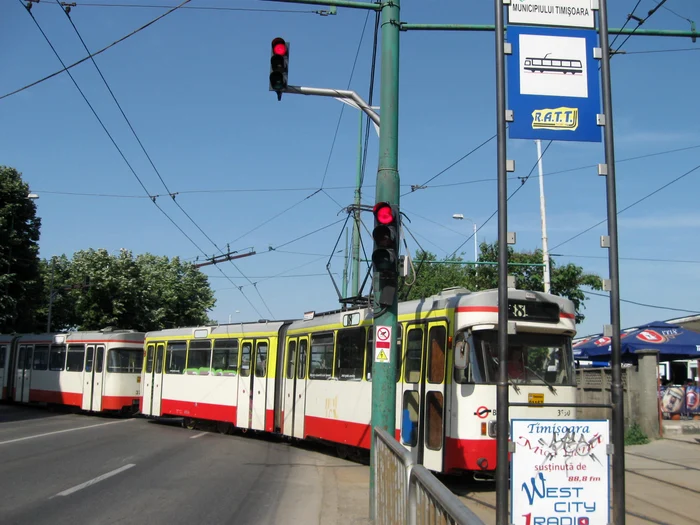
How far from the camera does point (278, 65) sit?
9.11m

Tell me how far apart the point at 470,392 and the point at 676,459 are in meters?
6.37

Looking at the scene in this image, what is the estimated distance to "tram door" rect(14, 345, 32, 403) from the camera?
97.6 feet

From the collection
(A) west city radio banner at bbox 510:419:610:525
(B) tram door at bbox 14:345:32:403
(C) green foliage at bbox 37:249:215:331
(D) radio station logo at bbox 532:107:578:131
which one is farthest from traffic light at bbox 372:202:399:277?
(C) green foliage at bbox 37:249:215:331

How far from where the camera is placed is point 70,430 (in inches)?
770

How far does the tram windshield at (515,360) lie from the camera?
10312 mm

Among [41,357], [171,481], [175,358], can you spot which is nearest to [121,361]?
[175,358]

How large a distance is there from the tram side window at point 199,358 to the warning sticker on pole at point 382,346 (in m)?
12.2

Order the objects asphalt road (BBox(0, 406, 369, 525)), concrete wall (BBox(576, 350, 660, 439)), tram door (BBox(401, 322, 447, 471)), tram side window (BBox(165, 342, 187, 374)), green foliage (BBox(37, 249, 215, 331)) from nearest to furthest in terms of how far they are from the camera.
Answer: asphalt road (BBox(0, 406, 369, 525)) < tram door (BBox(401, 322, 447, 471)) < concrete wall (BBox(576, 350, 660, 439)) < tram side window (BBox(165, 342, 187, 374)) < green foliage (BBox(37, 249, 215, 331))

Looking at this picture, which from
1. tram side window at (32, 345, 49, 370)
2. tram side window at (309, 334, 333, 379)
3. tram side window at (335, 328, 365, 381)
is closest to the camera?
tram side window at (335, 328, 365, 381)

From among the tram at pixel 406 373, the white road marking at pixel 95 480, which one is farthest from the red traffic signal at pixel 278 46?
the white road marking at pixel 95 480

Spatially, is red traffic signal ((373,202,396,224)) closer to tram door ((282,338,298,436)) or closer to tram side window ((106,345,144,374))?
tram door ((282,338,298,436))

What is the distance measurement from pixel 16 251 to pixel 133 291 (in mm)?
8364

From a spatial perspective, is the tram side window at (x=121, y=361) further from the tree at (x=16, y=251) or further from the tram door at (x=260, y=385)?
the tree at (x=16, y=251)

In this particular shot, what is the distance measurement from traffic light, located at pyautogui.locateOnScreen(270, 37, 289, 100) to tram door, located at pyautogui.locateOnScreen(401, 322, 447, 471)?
4471mm
